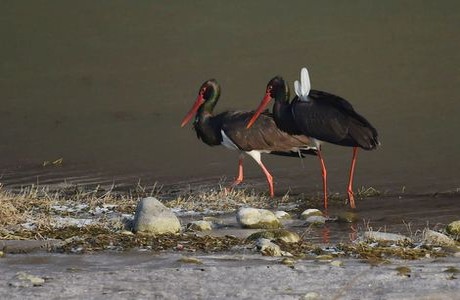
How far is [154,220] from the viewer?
745 cm

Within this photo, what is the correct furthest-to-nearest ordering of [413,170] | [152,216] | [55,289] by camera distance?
[413,170] → [152,216] → [55,289]

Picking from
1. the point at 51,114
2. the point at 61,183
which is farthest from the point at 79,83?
the point at 61,183

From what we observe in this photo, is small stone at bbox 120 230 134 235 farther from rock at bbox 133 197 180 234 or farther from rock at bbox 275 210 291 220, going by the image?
rock at bbox 275 210 291 220

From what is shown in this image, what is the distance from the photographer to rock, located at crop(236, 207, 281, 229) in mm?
8055

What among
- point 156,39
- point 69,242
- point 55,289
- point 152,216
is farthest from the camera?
point 156,39

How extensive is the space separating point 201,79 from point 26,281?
35.6ft

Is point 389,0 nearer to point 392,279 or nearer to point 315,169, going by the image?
point 315,169

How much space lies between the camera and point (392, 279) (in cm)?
558

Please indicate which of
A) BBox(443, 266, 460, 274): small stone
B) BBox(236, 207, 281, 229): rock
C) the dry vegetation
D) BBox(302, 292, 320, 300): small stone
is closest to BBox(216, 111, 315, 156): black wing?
the dry vegetation

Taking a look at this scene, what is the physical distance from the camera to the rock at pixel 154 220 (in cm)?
741

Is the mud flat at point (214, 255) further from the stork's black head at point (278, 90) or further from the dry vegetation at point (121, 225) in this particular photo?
the stork's black head at point (278, 90)

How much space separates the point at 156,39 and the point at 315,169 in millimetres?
6657

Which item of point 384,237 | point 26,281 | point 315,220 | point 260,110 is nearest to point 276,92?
point 260,110

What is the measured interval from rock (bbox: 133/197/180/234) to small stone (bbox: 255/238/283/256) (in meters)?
0.90
